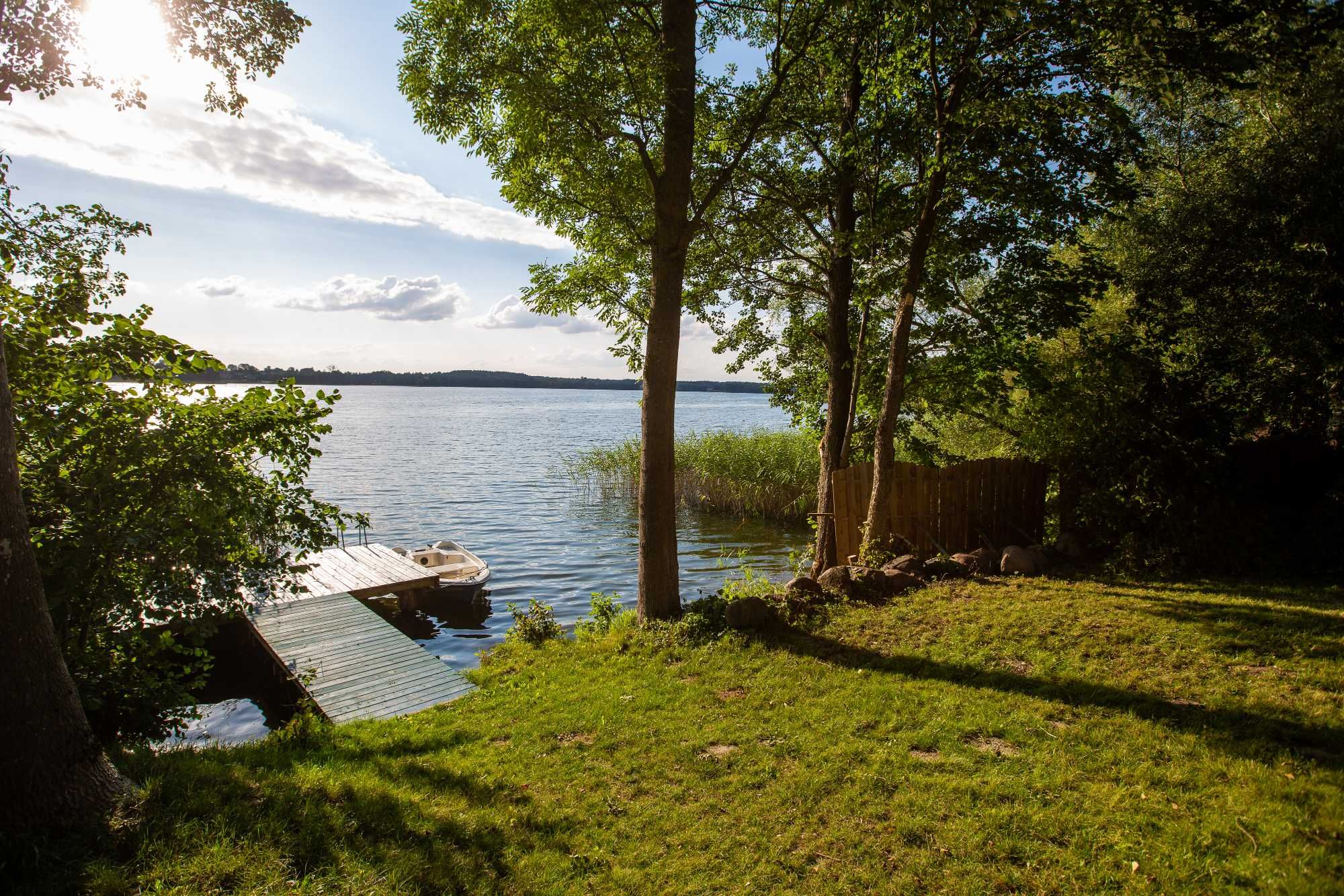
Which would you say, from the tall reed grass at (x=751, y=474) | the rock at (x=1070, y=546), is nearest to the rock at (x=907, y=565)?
the rock at (x=1070, y=546)

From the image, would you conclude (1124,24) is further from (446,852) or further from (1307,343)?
(446,852)

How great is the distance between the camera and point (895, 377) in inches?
388

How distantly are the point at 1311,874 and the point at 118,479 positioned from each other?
25.4 feet

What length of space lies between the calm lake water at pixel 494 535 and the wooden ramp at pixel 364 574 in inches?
29.6

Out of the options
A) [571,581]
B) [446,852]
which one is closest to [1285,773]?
[446,852]

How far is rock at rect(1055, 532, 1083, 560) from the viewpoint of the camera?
33.3 ft

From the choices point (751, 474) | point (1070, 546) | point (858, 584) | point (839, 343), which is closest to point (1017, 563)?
point (1070, 546)

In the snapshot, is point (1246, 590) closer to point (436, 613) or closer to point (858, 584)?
point (858, 584)

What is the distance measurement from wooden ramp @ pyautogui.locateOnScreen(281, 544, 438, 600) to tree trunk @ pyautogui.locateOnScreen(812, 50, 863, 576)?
823 centimetres

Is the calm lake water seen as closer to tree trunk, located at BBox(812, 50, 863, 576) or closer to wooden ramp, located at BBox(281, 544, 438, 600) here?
wooden ramp, located at BBox(281, 544, 438, 600)

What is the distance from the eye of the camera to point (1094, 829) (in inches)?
153

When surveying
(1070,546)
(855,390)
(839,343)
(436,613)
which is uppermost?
(839,343)

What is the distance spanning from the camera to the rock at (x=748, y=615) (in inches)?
324

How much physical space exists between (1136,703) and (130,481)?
7917mm
